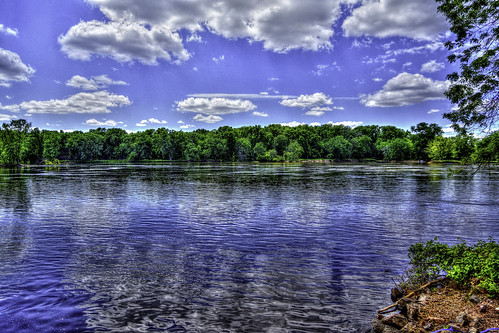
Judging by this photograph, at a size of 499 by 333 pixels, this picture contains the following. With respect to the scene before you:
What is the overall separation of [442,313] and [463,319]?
64cm

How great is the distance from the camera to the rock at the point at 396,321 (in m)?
7.91

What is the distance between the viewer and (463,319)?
7348 millimetres

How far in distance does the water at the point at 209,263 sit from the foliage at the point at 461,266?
163cm

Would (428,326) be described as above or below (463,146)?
below

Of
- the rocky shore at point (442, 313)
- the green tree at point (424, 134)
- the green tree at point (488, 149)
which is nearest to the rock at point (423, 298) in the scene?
the rocky shore at point (442, 313)

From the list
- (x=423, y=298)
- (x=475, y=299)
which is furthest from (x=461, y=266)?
(x=423, y=298)

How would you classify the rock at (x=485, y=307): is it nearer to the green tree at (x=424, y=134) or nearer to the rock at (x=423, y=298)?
the rock at (x=423, y=298)

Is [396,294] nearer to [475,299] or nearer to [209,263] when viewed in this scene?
[475,299]

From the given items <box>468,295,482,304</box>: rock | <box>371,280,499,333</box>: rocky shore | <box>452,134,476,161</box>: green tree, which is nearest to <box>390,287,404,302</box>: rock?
<box>371,280,499,333</box>: rocky shore

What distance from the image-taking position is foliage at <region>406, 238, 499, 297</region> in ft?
29.0

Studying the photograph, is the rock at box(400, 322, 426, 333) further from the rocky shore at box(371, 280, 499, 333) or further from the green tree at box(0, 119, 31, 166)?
the green tree at box(0, 119, 31, 166)

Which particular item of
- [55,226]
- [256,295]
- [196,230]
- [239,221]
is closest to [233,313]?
[256,295]

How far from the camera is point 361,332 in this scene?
28.0 feet

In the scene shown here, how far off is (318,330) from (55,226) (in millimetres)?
20502
